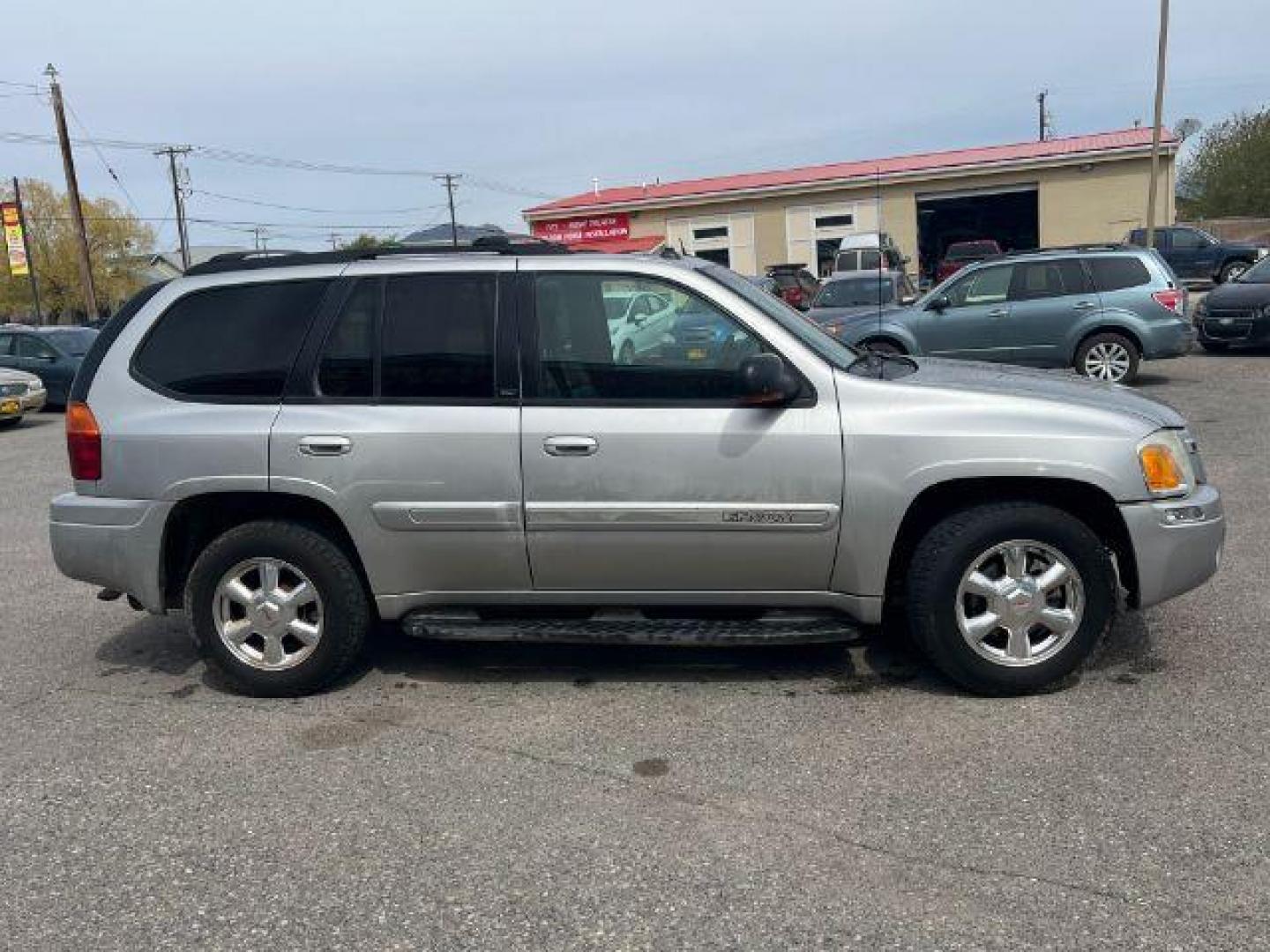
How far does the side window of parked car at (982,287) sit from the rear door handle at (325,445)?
33.4ft

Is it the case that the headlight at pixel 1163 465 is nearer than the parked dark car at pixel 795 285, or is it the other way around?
the headlight at pixel 1163 465

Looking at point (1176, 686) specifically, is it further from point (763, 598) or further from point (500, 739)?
point (500, 739)

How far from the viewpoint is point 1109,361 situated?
41.4 feet

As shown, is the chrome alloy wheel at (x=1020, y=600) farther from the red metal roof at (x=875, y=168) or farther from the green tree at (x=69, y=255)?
the green tree at (x=69, y=255)

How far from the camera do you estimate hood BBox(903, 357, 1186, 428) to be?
429 centimetres

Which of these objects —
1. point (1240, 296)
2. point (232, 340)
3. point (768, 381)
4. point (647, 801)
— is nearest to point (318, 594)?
point (232, 340)

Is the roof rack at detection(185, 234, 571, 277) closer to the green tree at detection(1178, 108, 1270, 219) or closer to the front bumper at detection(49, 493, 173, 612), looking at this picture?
the front bumper at detection(49, 493, 173, 612)

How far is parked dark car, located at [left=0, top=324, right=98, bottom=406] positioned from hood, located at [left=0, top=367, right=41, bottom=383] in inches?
33.0

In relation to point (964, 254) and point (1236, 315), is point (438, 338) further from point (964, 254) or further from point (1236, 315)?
point (964, 254)

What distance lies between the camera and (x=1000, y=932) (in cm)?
282

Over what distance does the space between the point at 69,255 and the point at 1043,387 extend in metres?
72.9

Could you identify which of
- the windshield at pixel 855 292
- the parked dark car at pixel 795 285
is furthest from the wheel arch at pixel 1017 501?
the parked dark car at pixel 795 285

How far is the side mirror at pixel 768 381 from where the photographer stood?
13.4 feet

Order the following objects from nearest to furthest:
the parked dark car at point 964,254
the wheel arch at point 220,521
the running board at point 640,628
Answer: the running board at point 640,628 → the wheel arch at point 220,521 → the parked dark car at point 964,254
